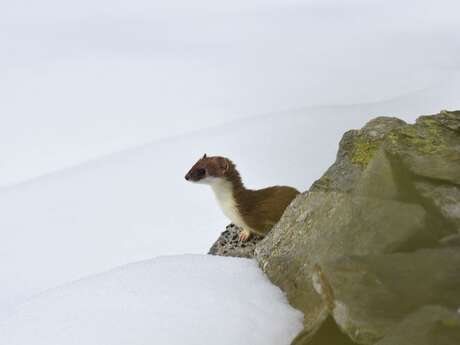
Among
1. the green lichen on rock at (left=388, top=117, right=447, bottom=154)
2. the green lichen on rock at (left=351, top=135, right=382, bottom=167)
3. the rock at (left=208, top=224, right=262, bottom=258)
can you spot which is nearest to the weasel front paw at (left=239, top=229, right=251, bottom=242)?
the rock at (left=208, top=224, right=262, bottom=258)

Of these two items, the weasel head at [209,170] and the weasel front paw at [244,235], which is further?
the weasel front paw at [244,235]

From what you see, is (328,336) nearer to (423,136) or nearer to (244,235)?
(423,136)

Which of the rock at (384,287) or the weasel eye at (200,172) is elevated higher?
the weasel eye at (200,172)

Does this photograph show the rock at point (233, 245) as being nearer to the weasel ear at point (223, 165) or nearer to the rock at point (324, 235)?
the weasel ear at point (223, 165)

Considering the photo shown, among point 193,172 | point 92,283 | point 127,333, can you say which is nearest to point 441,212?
point 127,333

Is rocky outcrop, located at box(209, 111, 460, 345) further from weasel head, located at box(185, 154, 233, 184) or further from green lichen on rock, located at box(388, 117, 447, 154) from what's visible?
weasel head, located at box(185, 154, 233, 184)

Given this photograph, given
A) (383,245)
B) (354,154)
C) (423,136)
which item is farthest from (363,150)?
(383,245)

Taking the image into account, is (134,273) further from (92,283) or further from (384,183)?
(384,183)

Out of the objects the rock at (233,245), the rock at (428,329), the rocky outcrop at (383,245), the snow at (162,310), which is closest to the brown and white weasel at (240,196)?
the rock at (233,245)
